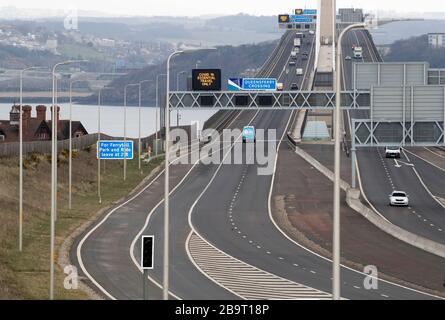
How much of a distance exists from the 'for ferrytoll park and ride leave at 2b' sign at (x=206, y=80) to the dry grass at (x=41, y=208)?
387 inches

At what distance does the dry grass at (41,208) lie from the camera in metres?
48.0

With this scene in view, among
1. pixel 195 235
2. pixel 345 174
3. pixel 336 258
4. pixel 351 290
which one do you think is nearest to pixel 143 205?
pixel 195 235

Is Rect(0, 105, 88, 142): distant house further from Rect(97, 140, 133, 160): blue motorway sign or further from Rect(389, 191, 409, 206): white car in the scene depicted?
Rect(389, 191, 409, 206): white car

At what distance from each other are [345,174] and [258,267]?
5669 cm

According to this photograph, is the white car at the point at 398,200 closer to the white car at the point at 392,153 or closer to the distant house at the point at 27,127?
the white car at the point at 392,153

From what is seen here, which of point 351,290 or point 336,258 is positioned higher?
point 336,258

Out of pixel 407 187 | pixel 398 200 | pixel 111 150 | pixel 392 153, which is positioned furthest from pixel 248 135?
pixel 398 200

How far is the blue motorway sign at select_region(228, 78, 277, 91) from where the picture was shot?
104875mm

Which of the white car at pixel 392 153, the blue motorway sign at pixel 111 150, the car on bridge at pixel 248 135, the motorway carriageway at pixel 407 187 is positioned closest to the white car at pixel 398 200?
the motorway carriageway at pixel 407 187

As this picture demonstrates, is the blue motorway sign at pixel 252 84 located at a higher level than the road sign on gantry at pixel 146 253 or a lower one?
higher

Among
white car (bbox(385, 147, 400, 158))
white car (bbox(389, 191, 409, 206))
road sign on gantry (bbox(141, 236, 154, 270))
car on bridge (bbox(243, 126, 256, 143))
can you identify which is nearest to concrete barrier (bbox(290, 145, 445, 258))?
white car (bbox(389, 191, 409, 206))
